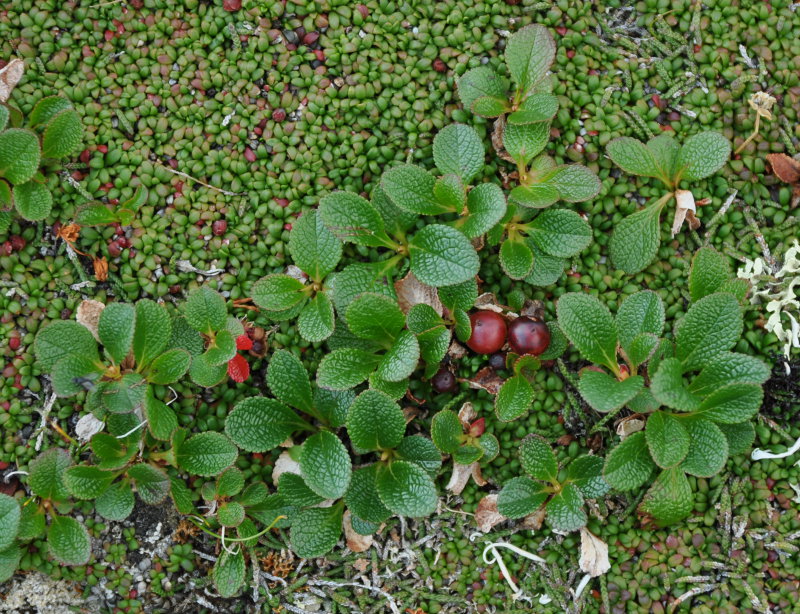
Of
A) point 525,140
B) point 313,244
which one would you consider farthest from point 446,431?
point 525,140

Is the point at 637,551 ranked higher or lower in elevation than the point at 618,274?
lower

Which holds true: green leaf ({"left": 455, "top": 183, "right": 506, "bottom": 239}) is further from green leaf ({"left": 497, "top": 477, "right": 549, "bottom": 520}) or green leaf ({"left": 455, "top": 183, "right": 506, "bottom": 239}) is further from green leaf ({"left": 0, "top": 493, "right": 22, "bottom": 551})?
green leaf ({"left": 0, "top": 493, "right": 22, "bottom": 551})

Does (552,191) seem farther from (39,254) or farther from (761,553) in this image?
(39,254)

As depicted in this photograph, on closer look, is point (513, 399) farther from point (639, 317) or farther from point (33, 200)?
point (33, 200)

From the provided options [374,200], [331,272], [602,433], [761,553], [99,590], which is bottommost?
[99,590]

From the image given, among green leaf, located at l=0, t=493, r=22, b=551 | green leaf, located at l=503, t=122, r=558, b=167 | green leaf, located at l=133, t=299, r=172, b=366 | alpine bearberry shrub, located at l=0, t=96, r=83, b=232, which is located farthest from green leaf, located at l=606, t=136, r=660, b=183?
green leaf, located at l=0, t=493, r=22, b=551

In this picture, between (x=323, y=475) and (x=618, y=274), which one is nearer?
(x=323, y=475)

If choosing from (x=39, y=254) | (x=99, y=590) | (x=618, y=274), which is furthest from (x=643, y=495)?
(x=39, y=254)
